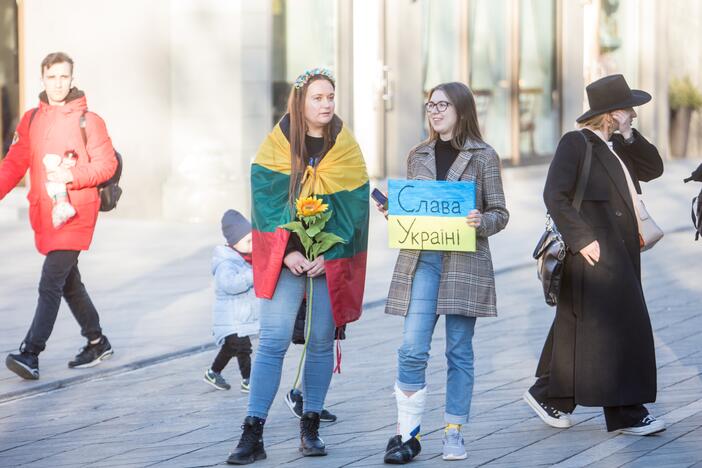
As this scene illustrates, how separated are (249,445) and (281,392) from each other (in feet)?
5.02

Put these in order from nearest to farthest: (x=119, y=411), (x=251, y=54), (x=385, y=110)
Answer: (x=119, y=411) < (x=251, y=54) < (x=385, y=110)

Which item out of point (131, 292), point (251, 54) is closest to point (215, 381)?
point (131, 292)

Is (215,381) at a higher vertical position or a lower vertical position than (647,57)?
lower

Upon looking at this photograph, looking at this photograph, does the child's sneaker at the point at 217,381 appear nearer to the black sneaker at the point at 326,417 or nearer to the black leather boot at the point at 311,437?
the black sneaker at the point at 326,417

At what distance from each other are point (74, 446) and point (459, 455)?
173cm

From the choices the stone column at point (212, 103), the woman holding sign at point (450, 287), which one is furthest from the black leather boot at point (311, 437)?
the stone column at point (212, 103)

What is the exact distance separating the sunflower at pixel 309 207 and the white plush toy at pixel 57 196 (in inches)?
90.7

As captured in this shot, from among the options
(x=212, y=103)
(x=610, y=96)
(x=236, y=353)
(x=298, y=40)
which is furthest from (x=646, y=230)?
(x=298, y=40)

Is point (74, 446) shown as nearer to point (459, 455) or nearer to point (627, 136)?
point (459, 455)

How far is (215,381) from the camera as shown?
7387mm

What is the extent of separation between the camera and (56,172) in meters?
7.70

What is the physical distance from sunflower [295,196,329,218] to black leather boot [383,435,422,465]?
3.30 ft

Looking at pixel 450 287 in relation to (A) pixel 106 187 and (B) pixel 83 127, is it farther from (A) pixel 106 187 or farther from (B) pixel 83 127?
(B) pixel 83 127

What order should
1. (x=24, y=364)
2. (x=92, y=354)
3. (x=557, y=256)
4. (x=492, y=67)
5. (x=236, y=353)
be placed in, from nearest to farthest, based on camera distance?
(x=557, y=256)
(x=236, y=353)
(x=24, y=364)
(x=92, y=354)
(x=492, y=67)
